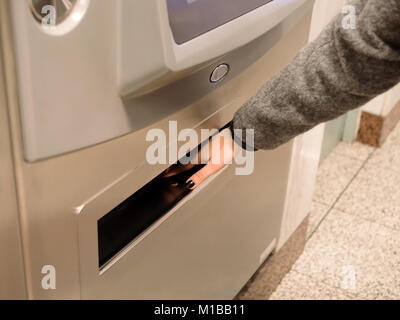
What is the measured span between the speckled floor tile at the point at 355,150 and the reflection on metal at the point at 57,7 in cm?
171

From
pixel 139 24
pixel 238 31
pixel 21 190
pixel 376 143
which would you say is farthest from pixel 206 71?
pixel 376 143

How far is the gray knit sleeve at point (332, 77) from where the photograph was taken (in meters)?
0.61

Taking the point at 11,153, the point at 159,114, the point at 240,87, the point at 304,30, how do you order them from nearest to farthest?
the point at 11,153 < the point at 159,114 < the point at 240,87 < the point at 304,30

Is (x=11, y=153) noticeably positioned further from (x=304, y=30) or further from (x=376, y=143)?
(x=376, y=143)

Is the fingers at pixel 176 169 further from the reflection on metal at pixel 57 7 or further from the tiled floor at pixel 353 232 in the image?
the tiled floor at pixel 353 232

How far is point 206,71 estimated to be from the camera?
2.54ft

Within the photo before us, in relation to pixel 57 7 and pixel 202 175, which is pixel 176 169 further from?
pixel 57 7

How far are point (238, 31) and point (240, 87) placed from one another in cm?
17

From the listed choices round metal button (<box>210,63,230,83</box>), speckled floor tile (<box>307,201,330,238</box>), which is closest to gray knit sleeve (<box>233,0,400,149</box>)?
round metal button (<box>210,63,230,83</box>)

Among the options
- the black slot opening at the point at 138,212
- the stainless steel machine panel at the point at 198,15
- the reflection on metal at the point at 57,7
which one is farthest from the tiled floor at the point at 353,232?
the reflection on metal at the point at 57,7

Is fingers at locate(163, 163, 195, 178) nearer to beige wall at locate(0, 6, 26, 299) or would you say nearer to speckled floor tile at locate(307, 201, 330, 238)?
beige wall at locate(0, 6, 26, 299)

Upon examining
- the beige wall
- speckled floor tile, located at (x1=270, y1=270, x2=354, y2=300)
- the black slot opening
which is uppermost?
the beige wall

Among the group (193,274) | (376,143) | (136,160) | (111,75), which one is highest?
(111,75)

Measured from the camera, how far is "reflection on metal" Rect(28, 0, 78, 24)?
53cm
